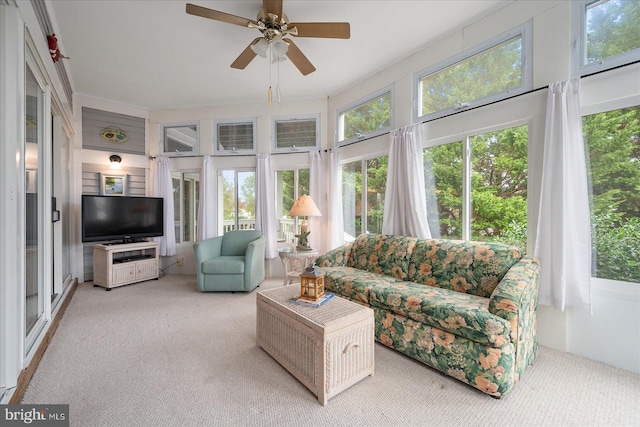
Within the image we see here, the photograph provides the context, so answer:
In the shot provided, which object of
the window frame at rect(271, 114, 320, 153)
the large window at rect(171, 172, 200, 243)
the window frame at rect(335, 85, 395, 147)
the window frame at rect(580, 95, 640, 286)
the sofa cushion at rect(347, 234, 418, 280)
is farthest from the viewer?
the large window at rect(171, 172, 200, 243)

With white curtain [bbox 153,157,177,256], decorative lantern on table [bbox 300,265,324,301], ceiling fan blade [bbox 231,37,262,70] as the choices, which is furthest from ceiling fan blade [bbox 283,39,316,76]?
white curtain [bbox 153,157,177,256]

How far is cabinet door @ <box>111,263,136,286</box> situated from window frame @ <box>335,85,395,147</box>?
3.70 meters

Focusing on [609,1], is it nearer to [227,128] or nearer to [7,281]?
[7,281]

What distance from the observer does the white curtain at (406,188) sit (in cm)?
304

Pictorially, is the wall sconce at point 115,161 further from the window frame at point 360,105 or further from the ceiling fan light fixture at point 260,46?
the window frame at point 360,105

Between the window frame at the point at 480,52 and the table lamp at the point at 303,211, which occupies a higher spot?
the window frame at the point at 480,52

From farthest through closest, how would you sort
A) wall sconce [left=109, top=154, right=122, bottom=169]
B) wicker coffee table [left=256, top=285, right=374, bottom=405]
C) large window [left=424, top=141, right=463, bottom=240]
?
wall sconce [left=109, top=154, right=122, bottom=169], large window [left=424, top=141, right=463, bottom=240], wicker coffee table [left=256, top=285, right=374, bottom=405]

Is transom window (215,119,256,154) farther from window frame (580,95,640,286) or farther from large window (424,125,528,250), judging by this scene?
window frame (580,95,640,286)

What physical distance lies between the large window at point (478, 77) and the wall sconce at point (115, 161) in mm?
4711

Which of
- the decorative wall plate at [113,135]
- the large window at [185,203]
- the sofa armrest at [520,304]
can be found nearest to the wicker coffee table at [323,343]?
the sofa armrest at [520,304]

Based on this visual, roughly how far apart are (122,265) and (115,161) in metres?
1.78

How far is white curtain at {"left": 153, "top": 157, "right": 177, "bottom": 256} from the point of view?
15.4 feet

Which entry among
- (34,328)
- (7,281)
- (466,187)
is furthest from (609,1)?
(34,328)

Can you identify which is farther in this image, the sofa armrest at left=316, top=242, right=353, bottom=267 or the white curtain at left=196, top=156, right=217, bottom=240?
the white curtain at left=196, top=156, right=217, bottom=240
